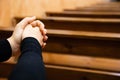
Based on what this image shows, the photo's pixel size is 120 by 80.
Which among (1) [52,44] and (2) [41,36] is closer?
(2) [41,36]

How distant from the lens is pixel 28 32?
71 centimetres

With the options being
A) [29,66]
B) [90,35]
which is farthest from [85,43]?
[29,66]

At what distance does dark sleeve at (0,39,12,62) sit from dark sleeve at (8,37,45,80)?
13 cm

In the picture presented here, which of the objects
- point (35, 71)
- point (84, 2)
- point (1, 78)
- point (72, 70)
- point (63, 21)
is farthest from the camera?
point (84, 2)

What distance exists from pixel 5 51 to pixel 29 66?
211mm

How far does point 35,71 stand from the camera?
1.76 ft

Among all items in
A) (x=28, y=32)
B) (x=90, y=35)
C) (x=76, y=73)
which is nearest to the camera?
(x=28, y=32)

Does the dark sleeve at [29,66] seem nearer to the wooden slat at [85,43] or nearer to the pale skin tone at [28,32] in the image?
the pale skin tone at [28,32]

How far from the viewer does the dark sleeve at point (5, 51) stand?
721mm

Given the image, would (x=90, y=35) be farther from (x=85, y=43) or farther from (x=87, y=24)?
(x=87, y=24)

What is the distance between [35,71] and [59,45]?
50 centimetres

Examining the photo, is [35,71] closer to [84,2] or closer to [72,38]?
[72,38]

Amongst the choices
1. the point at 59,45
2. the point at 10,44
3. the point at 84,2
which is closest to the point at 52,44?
the point at 59,45

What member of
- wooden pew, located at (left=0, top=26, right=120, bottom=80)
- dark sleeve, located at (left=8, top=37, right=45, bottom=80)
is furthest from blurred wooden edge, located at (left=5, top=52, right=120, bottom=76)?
dark sleeve, located at (left=8, top=37, right=45, bottom=80)
